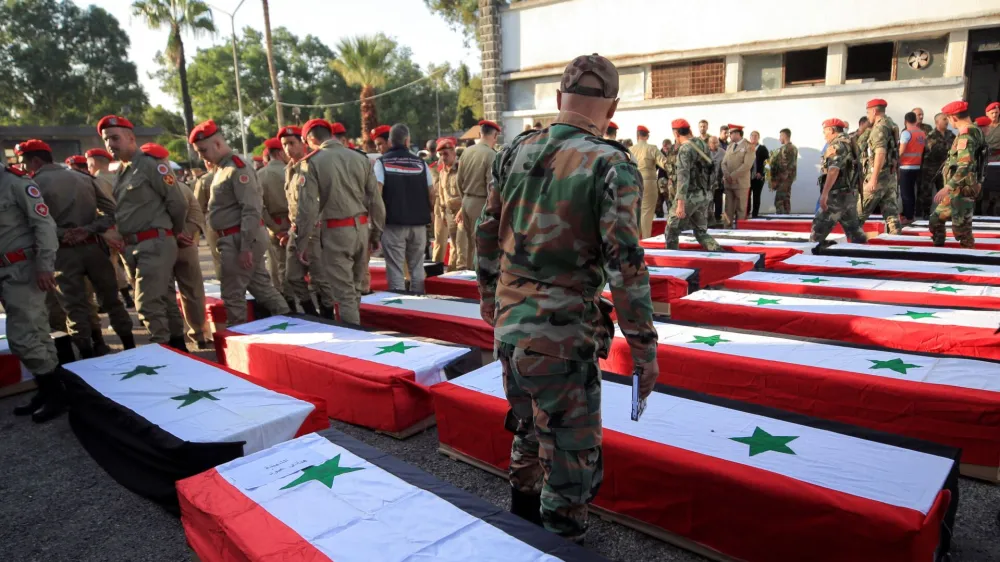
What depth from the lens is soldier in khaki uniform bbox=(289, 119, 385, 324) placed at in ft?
16.0

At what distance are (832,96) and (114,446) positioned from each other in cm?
1345

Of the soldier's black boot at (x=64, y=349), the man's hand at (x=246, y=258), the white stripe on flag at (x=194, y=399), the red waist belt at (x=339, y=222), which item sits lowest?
the soldier's black boot at (x=64, y=349)

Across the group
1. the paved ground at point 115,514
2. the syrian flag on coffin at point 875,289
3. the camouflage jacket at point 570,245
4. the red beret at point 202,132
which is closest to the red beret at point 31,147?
the red beret at point 202,132

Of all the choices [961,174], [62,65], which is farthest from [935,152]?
[62,65]

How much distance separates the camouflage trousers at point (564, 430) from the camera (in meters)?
1.92

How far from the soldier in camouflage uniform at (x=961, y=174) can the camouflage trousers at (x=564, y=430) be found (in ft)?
18.6

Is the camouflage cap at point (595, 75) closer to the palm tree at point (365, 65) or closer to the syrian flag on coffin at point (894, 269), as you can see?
the syrian flag on coffin at point (894, 269)

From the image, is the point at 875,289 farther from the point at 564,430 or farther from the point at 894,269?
the point at 564,430

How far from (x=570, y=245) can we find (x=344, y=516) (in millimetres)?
1190

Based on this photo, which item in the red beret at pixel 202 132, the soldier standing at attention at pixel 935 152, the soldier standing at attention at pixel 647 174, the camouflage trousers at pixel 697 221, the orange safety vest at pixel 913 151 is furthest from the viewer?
the soldier standing at attention at pixel 647 174

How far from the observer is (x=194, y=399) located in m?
3.07

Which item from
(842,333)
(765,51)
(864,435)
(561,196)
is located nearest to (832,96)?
(765,51)

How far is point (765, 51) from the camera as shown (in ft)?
41.5

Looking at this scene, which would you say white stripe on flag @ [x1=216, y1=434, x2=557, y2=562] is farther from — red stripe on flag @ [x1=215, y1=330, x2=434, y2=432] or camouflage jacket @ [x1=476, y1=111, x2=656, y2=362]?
red stripe on flag @ [x1=215, y1=330, x2=434, y2=432]
